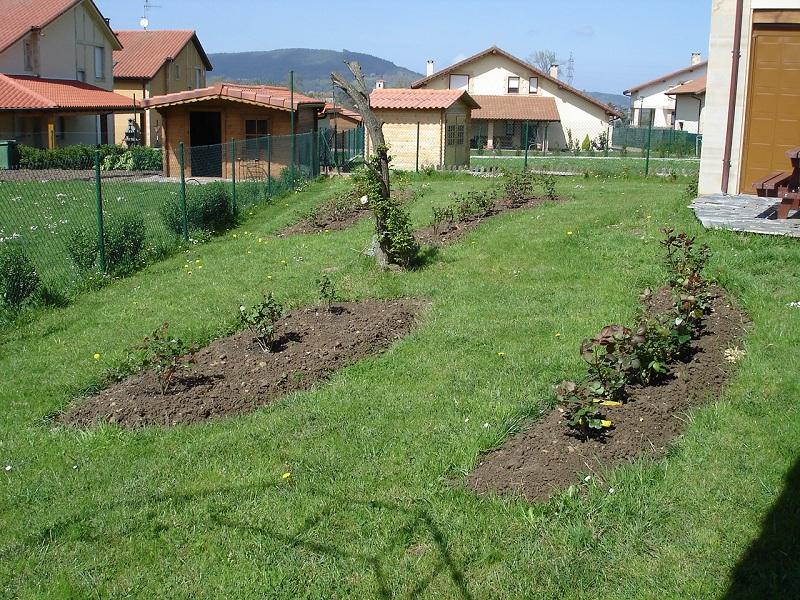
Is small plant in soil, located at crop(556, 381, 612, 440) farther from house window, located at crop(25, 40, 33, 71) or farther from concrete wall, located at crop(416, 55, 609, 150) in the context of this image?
concrete wall, located at crop(416, 55, 609, 150)

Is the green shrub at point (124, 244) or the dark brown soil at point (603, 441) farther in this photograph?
the green shrub at point (124, 244)

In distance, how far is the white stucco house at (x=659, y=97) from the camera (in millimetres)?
71750

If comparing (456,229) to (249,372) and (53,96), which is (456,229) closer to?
(249,372)

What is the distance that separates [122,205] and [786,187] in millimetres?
13380

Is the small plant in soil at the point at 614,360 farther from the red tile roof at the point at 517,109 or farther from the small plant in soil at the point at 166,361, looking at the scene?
the red tile roof at the point at 517,109

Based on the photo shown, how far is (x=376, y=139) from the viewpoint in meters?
10.8

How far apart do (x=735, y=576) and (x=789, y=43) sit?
1154 centimetres

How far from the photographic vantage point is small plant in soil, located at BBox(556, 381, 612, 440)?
5090 millimetres

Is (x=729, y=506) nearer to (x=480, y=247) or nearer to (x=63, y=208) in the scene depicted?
(x=480, y=247)

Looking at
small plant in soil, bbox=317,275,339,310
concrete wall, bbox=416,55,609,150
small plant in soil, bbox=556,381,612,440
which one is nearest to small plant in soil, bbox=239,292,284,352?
small plant in soil, bbox=317,275,339,310

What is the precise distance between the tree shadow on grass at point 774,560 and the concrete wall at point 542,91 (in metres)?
56.1

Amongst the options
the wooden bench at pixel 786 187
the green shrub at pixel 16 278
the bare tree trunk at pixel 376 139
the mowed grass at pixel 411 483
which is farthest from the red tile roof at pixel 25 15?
the wooden bench at pixel 786 187

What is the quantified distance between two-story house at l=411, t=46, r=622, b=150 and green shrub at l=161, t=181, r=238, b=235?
4244cm

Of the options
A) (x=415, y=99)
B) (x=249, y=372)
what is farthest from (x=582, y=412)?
(x=415, y=99)
